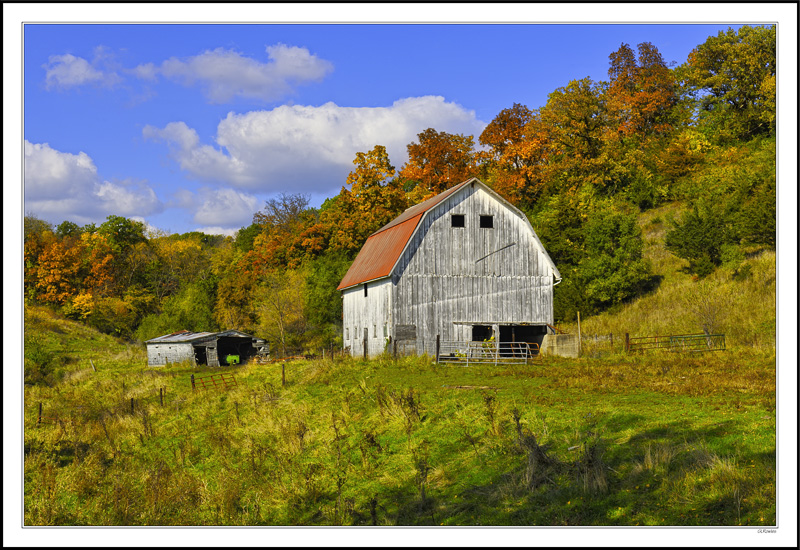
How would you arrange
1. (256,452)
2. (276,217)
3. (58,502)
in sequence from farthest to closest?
(276,217), (256,452), (58,502)

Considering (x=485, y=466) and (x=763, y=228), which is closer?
(x=485, y=466)

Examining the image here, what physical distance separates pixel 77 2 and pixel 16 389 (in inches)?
206

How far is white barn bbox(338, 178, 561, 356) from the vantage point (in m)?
30.8

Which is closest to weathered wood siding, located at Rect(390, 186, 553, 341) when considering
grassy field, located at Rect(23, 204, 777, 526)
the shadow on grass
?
grassy field, located at Rect(23, 204, 777, 526)

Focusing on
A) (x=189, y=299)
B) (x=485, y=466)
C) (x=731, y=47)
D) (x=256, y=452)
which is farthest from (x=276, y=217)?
(x=485, y=466)

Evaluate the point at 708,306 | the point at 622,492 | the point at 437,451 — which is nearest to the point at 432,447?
the point at 437,451

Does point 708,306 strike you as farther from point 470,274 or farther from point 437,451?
point 437,451

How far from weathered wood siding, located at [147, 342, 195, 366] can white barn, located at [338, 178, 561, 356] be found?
17005 millimetres

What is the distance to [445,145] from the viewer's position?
5650cm

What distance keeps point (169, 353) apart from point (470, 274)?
23795 millimetres

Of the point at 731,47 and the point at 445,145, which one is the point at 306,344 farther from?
the point at 731,47

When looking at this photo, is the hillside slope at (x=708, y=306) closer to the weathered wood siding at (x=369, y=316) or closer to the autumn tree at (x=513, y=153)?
the weathered wood siding at (x=369, y=316)

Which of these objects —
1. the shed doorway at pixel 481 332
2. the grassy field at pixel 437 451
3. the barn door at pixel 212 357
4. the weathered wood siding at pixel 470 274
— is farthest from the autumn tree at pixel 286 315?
the grassy field at pixel 437 451

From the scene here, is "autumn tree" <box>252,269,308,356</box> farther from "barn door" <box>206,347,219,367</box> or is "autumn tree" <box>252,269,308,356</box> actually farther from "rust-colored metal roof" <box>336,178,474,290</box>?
"rust-colored metal roof" <box>336,178,474,290</box>
